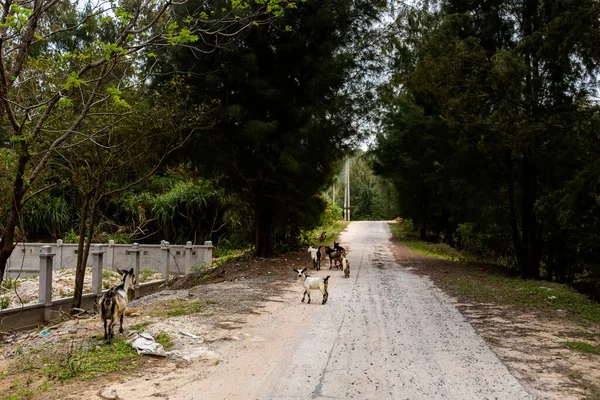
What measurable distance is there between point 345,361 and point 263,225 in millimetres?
11624

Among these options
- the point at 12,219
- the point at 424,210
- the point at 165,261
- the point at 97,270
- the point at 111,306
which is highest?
the point at 424,210

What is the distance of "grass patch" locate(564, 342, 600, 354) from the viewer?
634 cm

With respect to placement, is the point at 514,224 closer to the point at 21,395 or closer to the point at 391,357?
the point at 391,357

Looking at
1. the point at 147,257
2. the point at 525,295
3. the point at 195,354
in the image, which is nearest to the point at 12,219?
the point at 195,354

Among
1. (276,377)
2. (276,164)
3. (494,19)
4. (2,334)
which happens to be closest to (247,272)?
(276,164)

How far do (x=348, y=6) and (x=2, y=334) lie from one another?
13362 mm

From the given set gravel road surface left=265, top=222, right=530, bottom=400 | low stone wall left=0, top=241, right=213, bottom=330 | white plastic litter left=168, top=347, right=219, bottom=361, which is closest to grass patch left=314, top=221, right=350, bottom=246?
low stone wall left=0, top=241, right=213, bottom=330

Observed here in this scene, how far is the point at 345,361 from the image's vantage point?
19.0ft

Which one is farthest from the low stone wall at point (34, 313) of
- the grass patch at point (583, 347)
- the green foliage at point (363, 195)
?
the green foliage at point (363, 195)

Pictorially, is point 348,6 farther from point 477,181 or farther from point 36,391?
point 36,391

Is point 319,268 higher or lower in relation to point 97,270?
lower

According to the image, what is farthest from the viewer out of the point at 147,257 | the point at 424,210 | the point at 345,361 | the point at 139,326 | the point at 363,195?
the point at 363,195

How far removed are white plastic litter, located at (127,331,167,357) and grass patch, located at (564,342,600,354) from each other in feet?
17.8

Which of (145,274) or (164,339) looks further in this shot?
(145,274)
